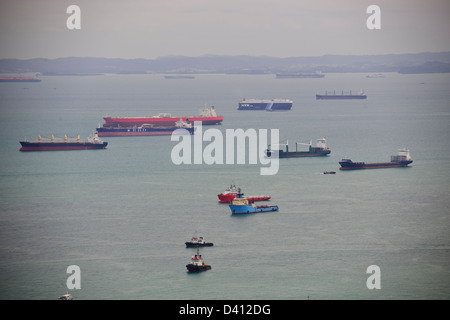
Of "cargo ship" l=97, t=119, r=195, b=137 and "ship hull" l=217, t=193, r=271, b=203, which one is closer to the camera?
"ship hull" l=217, t=193, r=271, b=203

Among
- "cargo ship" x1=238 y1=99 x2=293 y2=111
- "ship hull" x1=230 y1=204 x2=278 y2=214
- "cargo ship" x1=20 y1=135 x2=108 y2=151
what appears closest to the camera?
"ship hull" x1=230 y1=204 x2=278 y2=214

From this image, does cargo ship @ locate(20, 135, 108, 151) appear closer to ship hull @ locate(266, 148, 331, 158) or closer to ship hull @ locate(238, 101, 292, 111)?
ship hull @ locate(266, 148, 331, 158)

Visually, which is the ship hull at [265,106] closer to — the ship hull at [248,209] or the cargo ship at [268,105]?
the cargo ship at [268,105]

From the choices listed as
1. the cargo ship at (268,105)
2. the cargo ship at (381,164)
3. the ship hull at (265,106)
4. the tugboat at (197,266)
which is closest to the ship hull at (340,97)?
the cargo ship at (268,105)

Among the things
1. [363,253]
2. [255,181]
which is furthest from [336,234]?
[255,181]

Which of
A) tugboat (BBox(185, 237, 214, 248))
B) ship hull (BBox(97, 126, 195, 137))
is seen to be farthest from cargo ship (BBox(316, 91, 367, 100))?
tugboat (BBox(185, 237, 214, 248))
